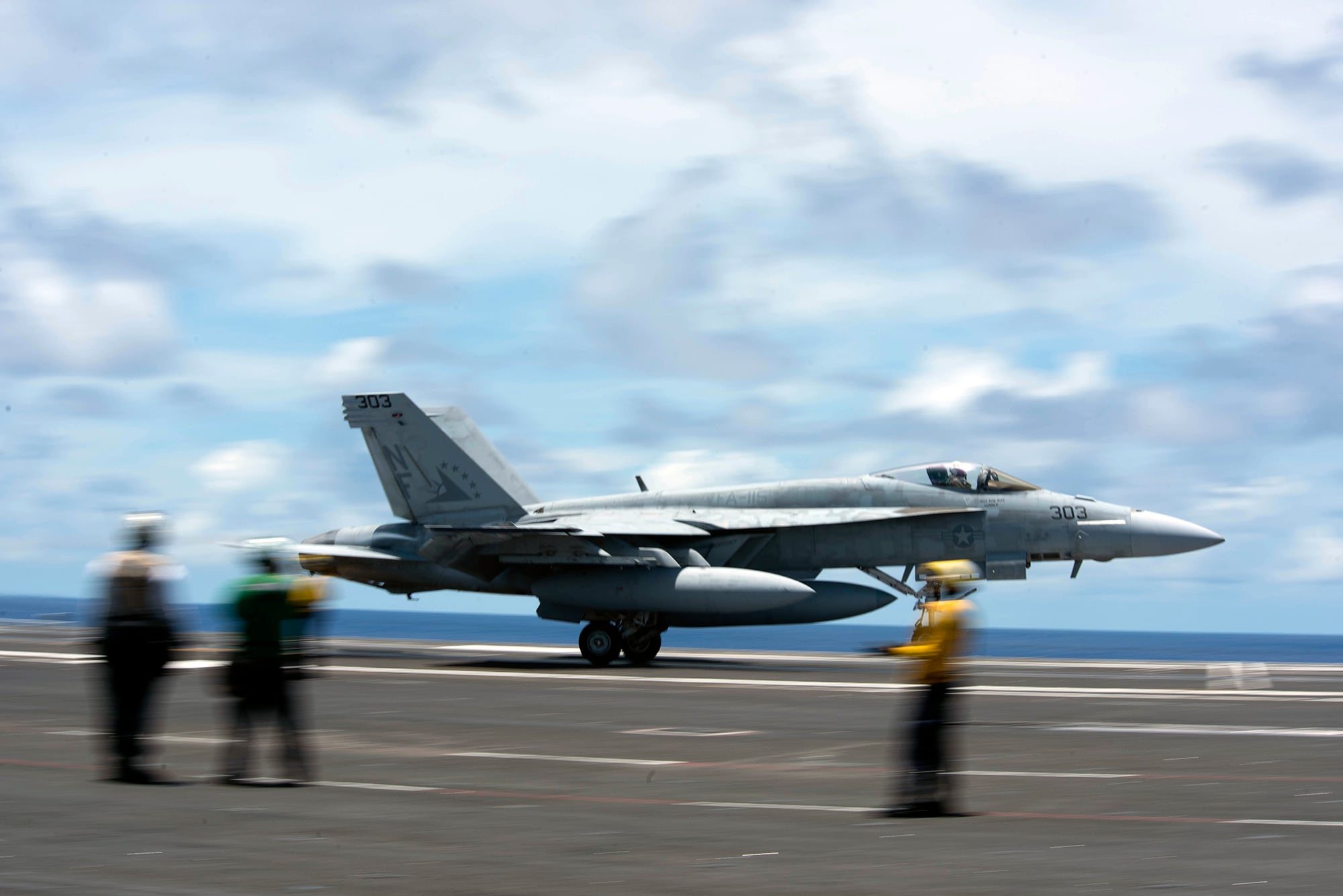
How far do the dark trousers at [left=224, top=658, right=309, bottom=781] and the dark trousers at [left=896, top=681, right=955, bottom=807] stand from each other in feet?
14.7

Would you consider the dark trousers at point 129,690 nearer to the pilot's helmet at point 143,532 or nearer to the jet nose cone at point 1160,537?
the pilot's helmet at point 143,532

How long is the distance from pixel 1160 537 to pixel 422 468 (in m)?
14.9

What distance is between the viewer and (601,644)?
26.9 m

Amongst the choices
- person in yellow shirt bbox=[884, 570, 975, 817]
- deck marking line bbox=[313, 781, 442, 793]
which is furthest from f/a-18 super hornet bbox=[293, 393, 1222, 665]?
person in yellow shirt bbox=[884, 570, 975, 817]

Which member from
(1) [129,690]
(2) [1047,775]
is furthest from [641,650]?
(1) [129,690]

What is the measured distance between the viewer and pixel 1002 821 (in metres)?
9.04

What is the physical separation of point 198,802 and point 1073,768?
276 inches

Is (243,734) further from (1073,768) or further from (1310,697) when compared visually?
(1310,697)

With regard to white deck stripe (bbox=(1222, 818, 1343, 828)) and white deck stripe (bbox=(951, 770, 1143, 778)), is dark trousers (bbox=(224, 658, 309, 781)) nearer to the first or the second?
white deck stripe (bbox=(951, 770, 1143, 778))

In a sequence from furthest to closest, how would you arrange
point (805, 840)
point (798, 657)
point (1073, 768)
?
point (798, 657) < point (1073, 768) < point (805, 840)

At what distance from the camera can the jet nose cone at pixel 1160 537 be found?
2683 cm

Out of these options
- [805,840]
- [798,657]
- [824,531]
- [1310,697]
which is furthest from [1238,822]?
[798,657]

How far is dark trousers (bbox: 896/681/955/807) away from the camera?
9289 millimetres

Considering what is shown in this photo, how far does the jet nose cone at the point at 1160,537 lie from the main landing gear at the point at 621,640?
9.26 m
